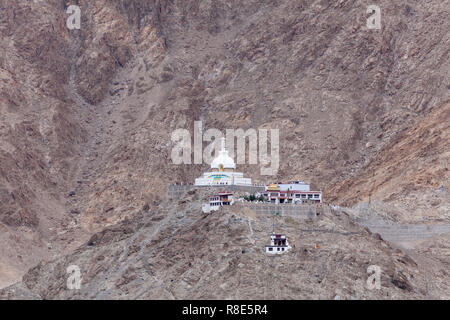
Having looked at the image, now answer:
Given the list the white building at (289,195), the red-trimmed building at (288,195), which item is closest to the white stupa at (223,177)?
the white building at (289,195)

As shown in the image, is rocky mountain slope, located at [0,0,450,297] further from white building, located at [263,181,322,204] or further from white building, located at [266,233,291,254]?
white building, located at [266,233,291,254]

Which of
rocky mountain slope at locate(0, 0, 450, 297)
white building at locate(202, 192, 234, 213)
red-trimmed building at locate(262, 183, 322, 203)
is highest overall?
rocky mountain slope at locate(0, 0, 450, 297)

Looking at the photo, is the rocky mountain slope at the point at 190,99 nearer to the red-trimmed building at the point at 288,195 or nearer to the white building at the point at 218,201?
the red-trimmed building at the point at 288,195

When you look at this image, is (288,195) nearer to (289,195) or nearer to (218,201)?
(289,195)

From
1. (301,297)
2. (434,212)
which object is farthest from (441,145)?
(301,297)

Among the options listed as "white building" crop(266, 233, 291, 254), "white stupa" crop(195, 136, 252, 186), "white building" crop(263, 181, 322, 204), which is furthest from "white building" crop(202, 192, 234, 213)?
"white building" crop(266, 233, 291, 254)

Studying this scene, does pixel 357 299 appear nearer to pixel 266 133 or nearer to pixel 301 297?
pixel 301 297

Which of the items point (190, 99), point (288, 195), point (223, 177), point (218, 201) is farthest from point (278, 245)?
point (190, 99)
